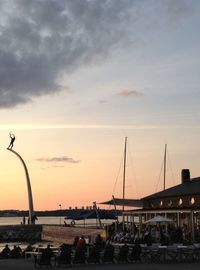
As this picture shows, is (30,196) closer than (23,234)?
No

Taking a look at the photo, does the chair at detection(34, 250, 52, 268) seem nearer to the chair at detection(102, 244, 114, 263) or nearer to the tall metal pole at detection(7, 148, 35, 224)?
the chair at detection(102, 244, 114, 263)

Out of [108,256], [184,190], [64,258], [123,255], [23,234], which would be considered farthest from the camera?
[23,234]

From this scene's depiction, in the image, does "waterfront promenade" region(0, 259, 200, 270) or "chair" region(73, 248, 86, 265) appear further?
"chair" region(73, 248, 86, 265)

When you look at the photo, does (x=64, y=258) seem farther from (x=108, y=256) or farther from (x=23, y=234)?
(x=23, y=234)

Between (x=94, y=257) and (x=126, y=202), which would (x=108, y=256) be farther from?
(x=126, y=202)

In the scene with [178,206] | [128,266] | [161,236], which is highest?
[178,206]

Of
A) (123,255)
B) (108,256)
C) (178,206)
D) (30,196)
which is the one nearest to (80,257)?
(108,256)

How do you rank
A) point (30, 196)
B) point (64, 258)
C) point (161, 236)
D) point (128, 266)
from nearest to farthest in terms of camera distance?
point (128, 266)
point (64, 258)
point (161, 236)
point (30, 196)

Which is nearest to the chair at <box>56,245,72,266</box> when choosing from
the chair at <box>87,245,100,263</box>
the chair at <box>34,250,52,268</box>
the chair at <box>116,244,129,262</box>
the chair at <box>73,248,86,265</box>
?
the chair at <box>73,248,86,265</box>

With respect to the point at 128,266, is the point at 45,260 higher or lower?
higher

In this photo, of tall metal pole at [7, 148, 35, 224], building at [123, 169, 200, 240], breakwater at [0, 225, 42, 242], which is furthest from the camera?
tall metal pole at [7, 148, 35, 224]

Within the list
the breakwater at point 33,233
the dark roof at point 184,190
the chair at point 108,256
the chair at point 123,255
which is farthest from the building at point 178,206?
the breakwater at point 33,233

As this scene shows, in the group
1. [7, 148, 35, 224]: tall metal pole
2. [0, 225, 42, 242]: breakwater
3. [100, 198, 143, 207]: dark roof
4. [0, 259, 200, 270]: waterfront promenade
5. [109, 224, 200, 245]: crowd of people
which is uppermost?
[7, 148, 35, 224]: tall metal pole

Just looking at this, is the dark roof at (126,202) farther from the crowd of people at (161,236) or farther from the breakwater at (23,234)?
the breakwater at (23,234)
